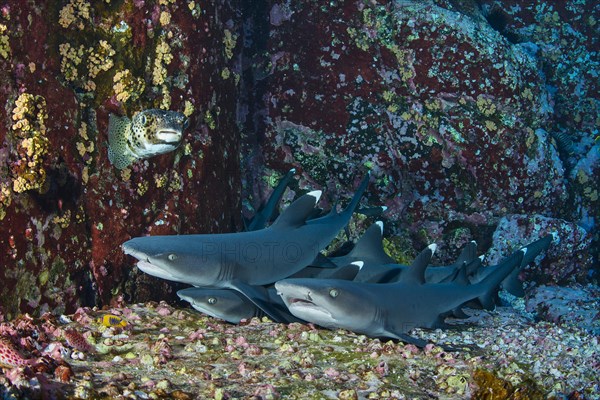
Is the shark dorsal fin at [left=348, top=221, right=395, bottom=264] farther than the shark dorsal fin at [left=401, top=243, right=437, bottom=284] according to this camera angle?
Yes

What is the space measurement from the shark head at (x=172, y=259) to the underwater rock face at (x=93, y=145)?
463 millimetres

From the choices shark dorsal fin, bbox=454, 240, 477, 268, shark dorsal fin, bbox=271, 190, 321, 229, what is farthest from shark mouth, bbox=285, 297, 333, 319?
shark dorsal fin, bbox=454, 240, 477, 268

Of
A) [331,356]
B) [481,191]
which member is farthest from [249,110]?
[331,356]

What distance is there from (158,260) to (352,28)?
15.1ft

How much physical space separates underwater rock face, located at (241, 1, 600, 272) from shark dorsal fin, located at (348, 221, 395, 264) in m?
1.60

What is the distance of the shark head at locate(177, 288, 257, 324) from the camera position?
13.3 ft

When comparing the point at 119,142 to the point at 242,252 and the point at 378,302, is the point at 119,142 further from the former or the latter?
the point at 378,302

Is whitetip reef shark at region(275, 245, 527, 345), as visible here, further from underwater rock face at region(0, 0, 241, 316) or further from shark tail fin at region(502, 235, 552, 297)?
underwater rock face at region(0, 0, 241, 316)

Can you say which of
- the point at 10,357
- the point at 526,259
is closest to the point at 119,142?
the point at 10,357

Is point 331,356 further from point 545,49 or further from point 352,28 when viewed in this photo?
point 545,49

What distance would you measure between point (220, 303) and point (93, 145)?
1.61 m

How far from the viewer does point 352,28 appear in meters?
6.93

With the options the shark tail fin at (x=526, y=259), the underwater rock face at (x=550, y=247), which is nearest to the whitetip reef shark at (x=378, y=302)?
the shark tail fin at (x=526, y=259)

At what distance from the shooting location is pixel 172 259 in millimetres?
3816
